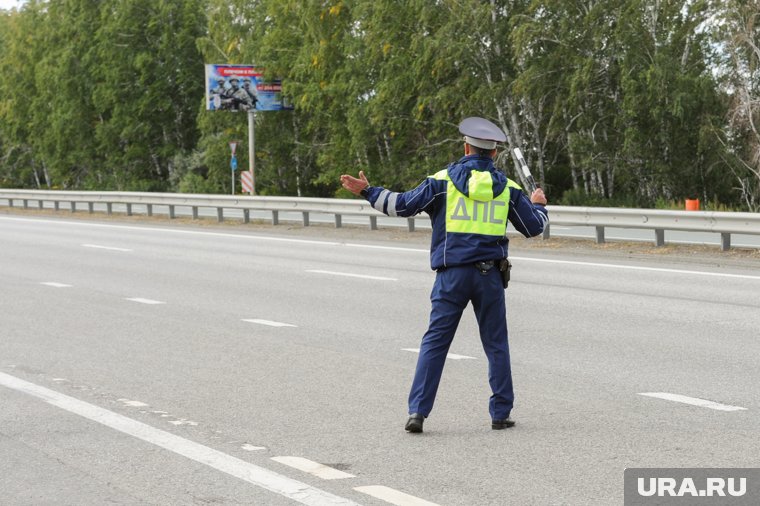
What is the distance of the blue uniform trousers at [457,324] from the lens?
707 cm

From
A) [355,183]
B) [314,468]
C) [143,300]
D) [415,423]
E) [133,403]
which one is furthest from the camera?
[143,300]

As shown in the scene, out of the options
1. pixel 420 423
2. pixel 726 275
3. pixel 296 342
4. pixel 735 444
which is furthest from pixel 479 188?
pixel 726 275

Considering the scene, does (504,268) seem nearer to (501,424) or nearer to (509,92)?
(501,424)

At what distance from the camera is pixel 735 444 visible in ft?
21.6

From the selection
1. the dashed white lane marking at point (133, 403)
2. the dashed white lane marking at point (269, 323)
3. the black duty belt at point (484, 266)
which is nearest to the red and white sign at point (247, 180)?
the dashed white lane marking at point (269, 323)

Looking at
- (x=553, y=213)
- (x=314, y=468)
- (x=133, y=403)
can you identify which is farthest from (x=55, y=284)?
(x=314, y=468)

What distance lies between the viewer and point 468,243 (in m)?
7.04

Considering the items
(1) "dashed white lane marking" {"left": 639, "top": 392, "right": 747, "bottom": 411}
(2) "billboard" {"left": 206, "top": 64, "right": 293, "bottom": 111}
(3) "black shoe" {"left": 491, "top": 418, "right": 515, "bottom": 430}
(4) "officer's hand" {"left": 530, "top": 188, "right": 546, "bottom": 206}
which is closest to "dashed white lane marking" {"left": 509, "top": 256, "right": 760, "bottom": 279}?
(1) "dashed white lane marking" {"left": 639, "top": 392, "right": 747, "bottom": 411}

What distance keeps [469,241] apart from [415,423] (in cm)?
107

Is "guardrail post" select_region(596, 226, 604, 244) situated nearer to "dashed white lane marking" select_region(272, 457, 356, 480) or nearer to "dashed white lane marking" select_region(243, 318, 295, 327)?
"dashed white lane marking" select_region(243, 318, 295, 327)

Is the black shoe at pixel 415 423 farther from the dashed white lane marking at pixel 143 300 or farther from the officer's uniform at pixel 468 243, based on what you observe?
the dashed white lane marking at pixel 143 300

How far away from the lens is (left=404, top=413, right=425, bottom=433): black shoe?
697 centimetres

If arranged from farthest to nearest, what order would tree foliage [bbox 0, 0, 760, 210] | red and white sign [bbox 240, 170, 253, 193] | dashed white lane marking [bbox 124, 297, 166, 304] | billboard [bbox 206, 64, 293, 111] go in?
billboard [bbox 206, 64, 293, 111]
red and white sign [bbox 240, 170, 253, 193]
tree foliage [bbox 0, 0, 760, 210]
dashed white lane marking [bbox 124, 297, 166, 304]

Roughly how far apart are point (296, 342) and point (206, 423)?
3404 mm
